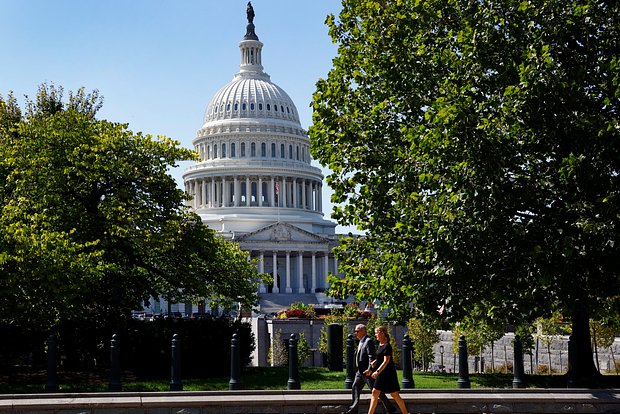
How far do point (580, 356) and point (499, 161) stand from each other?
703 cm

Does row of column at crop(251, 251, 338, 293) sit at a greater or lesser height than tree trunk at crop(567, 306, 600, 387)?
greater

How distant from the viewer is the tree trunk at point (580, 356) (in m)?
24.9

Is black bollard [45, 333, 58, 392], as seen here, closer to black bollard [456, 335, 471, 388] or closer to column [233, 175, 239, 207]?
black bollard [456, 335, 471, 388]

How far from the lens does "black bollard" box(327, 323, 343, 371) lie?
3216cm

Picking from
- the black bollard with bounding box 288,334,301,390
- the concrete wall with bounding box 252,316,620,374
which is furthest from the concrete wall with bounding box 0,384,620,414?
the concrete wall with bounding box 252,316,620,374

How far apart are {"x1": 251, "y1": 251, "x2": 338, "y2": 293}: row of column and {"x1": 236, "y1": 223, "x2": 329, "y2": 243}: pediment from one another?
204 cm

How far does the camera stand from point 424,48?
25.8 metres

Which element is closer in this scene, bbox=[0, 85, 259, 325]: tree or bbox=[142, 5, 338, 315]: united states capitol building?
bbox=[0, 85, 259, 325]: tree

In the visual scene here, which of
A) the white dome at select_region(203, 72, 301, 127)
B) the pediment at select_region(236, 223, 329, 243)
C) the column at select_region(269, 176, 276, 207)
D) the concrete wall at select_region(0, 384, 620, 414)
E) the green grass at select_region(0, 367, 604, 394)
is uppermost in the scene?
the white dome at select_region(203, 72, 301, 127)

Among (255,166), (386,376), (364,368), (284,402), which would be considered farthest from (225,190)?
(386,376)

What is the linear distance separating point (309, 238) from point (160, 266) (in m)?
106

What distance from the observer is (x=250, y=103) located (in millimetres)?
162625

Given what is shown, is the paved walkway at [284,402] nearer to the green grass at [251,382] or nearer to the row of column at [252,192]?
the green grass at [251,382]

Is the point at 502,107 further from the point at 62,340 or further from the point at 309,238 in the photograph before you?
the point at 309,238
